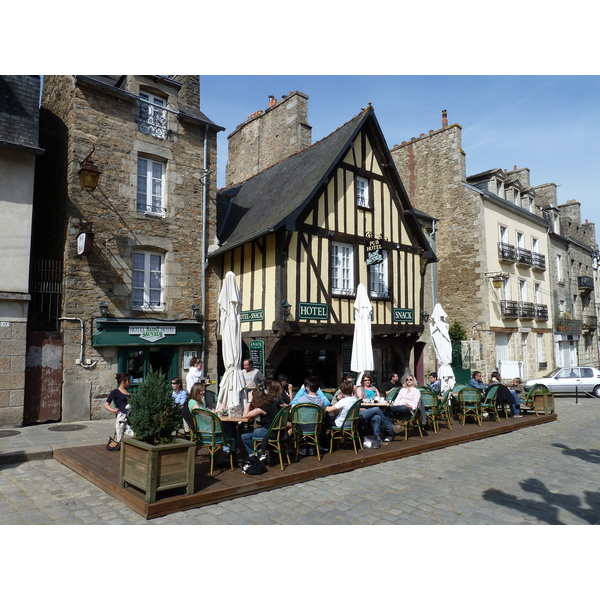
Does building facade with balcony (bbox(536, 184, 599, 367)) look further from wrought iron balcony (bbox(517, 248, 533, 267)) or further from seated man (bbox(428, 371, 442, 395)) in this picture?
seated man (bbox(428, 371, 442, 395))

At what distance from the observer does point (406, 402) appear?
769 cm

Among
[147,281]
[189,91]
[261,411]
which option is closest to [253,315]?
[147,281]

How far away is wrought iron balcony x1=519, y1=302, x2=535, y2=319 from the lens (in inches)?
801

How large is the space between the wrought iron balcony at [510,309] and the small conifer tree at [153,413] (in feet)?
57.0

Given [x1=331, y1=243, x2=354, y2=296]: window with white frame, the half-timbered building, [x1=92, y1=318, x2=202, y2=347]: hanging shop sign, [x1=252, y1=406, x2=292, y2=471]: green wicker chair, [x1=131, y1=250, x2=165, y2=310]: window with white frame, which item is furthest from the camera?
[x1=331, y1=243, x2=354, y2=296]: window with white frame

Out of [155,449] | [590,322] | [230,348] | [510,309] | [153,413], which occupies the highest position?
[510,309]

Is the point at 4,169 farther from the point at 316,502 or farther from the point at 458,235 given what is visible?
the point at 458,235

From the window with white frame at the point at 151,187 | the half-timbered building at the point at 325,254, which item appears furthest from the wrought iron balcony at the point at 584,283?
the window with white frame at the point at 151,187

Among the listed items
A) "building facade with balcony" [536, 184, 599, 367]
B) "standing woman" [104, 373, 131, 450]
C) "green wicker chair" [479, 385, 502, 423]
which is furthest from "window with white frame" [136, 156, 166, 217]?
"building facade with balcony" [536, 184, 599, 367]

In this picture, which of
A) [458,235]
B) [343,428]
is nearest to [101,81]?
[343,428]

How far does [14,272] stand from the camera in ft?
30.3

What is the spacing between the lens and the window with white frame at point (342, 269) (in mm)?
12117

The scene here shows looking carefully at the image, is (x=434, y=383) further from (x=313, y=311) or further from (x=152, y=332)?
(x=152, y=332)

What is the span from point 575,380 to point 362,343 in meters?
11.7
